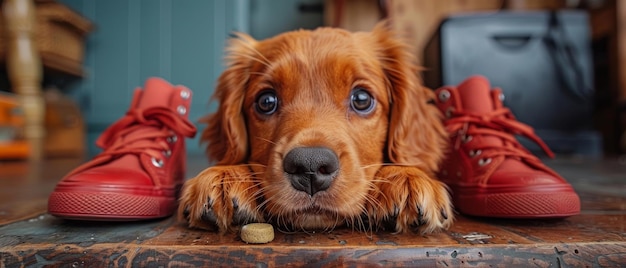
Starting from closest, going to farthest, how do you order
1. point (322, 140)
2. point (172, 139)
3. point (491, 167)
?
1. point (322, 140)
2. point (491, 167)
3. point (172, 139)

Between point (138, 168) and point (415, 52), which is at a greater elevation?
point (415, 52)

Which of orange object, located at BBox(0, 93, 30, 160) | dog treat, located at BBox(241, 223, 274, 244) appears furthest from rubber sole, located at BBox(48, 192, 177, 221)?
orange object, located at BBox(0, 93, 30, 160)

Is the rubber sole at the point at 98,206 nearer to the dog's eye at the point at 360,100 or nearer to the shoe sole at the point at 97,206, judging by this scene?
the shoe sole at the point at 97,206

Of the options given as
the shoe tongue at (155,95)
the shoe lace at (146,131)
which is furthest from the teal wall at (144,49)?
the shoe lace at (146,131)

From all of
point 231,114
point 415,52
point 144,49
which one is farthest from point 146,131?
point 144,49

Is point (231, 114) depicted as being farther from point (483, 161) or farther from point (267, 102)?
point (483, 161)

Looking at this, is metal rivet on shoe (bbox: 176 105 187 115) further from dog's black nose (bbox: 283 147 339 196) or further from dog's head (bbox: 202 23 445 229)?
dog's black nose (bbox: 283 147 339 196)
